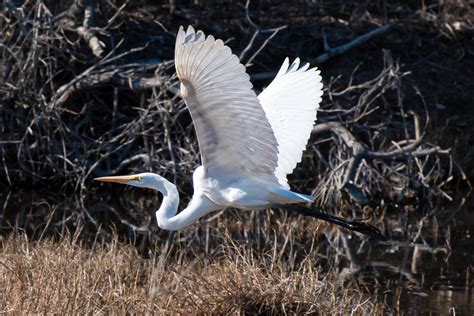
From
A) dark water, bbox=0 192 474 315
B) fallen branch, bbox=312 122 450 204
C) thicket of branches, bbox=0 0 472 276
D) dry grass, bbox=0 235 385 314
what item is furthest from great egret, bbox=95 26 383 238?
fallen branch, bbox=312 122 450 204

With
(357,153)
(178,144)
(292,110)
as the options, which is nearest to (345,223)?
(292,110)

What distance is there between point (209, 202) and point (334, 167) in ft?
11.2

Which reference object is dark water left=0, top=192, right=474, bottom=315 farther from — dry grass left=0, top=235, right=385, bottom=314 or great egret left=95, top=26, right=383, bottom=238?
great egret left=95, top=26, right=383, bottom=238

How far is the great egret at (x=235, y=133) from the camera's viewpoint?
4.45 meters

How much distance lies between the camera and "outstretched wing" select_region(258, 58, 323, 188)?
582 centimetres

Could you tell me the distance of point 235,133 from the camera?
194 inches

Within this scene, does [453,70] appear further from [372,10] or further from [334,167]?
[334,167]

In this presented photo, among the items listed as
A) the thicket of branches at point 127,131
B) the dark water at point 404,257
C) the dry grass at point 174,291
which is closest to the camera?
the dry grass at point 174,291

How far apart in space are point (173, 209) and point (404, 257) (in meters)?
2.75

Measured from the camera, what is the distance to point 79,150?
31.0ft

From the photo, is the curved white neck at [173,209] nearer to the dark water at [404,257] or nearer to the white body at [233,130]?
the white body at [233,130]

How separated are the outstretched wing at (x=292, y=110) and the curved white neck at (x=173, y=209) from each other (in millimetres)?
560

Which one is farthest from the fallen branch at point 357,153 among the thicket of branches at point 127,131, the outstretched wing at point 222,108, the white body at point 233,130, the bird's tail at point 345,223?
the outstretched wing at point 222,108

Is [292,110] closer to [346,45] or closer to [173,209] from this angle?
[173,209]
